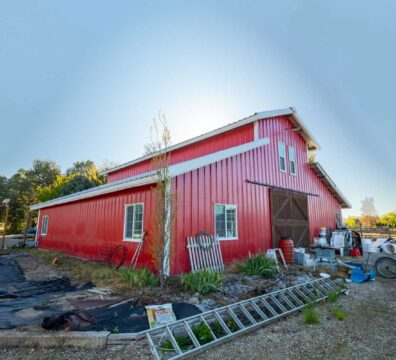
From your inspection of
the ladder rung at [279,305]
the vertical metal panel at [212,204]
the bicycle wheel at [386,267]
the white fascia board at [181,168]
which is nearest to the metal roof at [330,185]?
the vertical metal panel at [212,204]

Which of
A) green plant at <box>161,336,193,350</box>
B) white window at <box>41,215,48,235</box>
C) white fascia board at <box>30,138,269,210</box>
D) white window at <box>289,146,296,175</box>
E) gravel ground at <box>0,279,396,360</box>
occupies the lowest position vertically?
gravel ground at <box>0,279,396,360</box>

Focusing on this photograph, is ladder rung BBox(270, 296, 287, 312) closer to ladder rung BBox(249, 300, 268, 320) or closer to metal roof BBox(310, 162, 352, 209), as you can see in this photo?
ladder rung BBox(249, 300, 268, 320)

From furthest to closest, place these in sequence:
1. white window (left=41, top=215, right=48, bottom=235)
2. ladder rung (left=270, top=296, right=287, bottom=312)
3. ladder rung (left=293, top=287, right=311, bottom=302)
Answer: white window (left=41, top=215, right=48, bottom=235) → ladder rung (left=293, top=287, right=311, bottom=302) → ladder rung (left=270, top=296, right=287, bottom=312)

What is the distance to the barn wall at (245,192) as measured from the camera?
6652mm

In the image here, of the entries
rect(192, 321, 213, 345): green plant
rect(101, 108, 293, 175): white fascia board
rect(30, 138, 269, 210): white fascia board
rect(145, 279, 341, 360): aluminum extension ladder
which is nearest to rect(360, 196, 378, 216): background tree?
rect(101, 108, 293, 175): white fascia board

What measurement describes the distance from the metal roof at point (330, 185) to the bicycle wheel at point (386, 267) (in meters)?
6.73

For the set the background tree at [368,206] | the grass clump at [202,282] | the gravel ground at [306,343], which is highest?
the background tree at [368,206]

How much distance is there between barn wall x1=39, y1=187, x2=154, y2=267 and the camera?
23.6ft

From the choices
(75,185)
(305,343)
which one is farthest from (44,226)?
(305,343)

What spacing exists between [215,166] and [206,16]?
32.8 ft

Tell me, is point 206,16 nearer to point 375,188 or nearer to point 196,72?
point 196,72

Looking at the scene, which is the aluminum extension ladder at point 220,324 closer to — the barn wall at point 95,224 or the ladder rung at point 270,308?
the ladder rung at point 270,308

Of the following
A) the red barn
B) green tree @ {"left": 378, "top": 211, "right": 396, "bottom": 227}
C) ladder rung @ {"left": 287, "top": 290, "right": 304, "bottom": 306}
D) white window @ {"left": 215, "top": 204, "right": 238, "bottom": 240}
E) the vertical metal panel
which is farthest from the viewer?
green tree @ {"left": 378, "top": 211, "right": 396, "bottom": 227}

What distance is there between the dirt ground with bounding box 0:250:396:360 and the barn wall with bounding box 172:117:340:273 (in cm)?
323
